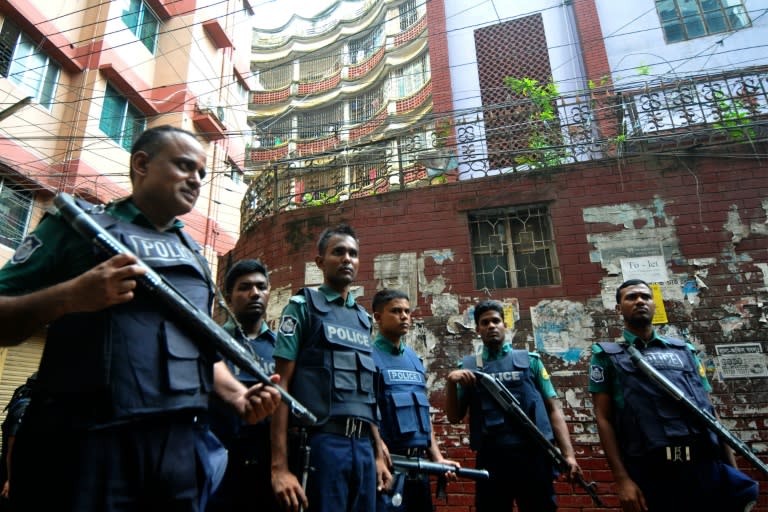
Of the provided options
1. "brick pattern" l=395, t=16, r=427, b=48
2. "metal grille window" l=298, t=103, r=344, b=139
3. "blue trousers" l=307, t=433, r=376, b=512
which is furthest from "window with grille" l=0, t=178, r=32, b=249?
"brick pattern" l=395, t=16, r=427, b=48

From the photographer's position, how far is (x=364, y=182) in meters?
6.32

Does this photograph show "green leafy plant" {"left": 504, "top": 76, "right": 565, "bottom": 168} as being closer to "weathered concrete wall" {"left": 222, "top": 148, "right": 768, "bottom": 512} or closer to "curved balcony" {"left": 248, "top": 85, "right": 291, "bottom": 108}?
"weathered concrete wall" {"left": 222, "top": 148, "right": 768, "bottom": 512}

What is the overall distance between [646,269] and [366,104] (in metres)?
20.1

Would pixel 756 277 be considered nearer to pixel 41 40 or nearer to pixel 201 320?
pixel 201 320

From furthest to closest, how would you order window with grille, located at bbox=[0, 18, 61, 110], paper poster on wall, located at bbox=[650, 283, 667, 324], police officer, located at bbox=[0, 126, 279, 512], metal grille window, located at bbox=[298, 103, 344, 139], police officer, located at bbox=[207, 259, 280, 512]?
metal grille window, located at bbox=[298, 103, 344, 139] < window with grille, located at bbox=[0, 18, 61, 110] < paper poster on wall, located at bbox=[650, 283, 667, 324] < police officer, located at bbox=[207, 259, 280, 512] < police officer, located at bbox=[0, 126, 279, 512]

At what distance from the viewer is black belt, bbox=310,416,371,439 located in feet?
7.57

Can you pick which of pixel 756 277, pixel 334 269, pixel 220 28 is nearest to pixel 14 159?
pixel 220 28

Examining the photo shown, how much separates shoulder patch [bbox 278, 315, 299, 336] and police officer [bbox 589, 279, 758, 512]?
2.10 m

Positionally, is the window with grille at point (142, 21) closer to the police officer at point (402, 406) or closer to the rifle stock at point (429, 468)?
the police officer at point (402, 406)

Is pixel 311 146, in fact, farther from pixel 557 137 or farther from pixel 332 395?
pixel 332 395

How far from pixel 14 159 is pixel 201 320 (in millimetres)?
10839

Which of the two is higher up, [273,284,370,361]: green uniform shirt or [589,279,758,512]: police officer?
[273,284,370,361]: green uniform shirt

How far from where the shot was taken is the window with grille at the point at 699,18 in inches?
347

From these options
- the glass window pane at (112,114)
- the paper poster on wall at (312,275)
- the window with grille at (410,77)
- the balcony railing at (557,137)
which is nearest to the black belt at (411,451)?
the paper poster on wall at (312,275)
